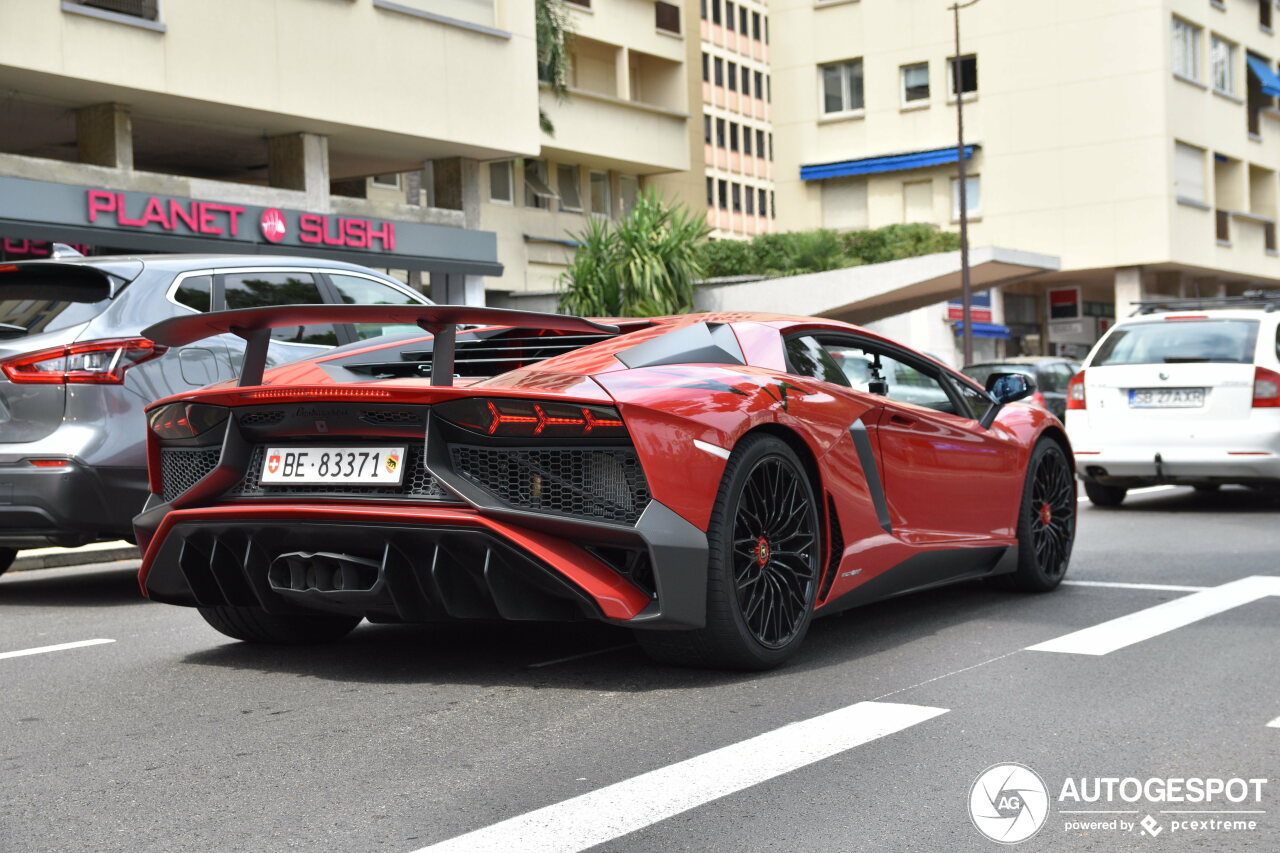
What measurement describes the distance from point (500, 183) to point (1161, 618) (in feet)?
119

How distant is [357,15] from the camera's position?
26625mm

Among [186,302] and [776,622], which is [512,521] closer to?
[776,622]

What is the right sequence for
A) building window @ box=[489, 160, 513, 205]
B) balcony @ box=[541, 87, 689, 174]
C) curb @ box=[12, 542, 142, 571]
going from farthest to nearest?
1. balcony @ box=[541, 87, 689, 174]
2. building window @ box=[489, 160, 513, 205]
3. curb @ box=[12, 542, 142, 571]

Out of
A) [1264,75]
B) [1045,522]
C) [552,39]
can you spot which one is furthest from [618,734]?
[1264,75]

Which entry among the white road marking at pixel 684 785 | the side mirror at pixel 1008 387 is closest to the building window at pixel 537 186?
the side mirror at pixel 1008 387

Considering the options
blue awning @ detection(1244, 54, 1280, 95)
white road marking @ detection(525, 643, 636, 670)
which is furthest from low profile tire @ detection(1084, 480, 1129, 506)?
blue awning @ detection(1244, 54, 1280, 95)

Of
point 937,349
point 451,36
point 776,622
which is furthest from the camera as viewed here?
point 937,349

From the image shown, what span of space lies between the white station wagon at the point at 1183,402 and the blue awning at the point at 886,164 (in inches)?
1443

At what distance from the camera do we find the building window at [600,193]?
148ft

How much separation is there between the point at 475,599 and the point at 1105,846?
2118 millimetres

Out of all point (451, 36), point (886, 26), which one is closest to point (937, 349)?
point (886, 26)

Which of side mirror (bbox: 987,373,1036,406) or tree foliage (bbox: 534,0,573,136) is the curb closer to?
side mirror (bbox: 987,373,1036,406)

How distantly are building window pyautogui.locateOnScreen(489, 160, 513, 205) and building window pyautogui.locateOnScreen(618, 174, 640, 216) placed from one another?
4690mm

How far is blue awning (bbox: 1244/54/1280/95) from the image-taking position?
52.7 meters
